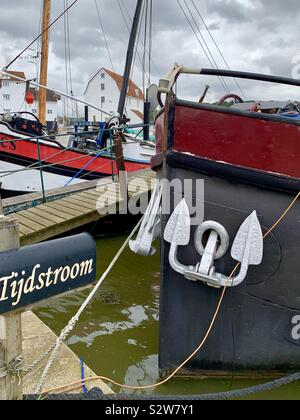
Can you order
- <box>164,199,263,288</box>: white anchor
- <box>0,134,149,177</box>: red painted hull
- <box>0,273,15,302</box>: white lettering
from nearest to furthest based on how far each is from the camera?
<box>0,273,15,302</box>: white lettering → <box>164,199,263,288</box>: white anchor → <box>0,134,149,177</box>: red painted hull

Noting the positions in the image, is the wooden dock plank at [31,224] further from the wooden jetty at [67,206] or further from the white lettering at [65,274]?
the white lettering at [65,274]

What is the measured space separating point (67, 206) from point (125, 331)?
218 cm

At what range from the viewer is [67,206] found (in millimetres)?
5496

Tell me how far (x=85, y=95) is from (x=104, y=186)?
5292 cm

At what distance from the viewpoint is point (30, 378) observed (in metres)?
2.52

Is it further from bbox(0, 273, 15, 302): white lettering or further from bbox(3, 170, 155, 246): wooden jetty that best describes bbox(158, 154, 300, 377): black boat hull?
bbox(3, 170, 155, 246): wooden jetty

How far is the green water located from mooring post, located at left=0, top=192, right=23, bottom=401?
1.60 m

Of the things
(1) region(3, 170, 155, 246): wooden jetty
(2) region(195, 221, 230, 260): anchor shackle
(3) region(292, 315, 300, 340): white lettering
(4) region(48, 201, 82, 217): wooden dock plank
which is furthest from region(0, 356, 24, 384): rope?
(4) region(48, 201, 82, 217): wooden dock plank

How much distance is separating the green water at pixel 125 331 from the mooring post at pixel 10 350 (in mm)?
1603

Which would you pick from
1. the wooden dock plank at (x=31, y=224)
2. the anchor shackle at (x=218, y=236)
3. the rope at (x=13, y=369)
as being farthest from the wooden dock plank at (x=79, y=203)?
the rope at (x=13, y=369)

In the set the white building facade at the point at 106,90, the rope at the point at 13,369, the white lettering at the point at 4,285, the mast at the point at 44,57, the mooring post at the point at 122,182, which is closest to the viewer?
the white lettering at the point at 4,285

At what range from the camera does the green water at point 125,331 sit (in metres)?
3.11

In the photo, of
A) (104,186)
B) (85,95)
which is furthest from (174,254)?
(85,95)

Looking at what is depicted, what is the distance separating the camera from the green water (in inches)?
123
